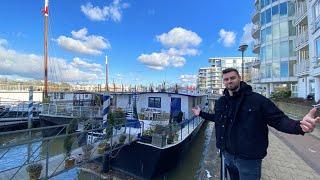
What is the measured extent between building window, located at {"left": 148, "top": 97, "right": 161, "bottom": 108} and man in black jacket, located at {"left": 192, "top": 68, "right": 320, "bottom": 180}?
15.6 meters

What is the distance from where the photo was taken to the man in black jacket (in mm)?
3335

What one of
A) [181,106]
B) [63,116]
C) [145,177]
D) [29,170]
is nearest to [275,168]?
[145,177]

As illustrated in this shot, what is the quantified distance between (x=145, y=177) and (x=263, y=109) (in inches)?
359

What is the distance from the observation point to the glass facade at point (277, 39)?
36938 millimetres

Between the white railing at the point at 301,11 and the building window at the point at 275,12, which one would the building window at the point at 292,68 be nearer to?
the white railing at the point at 301,11

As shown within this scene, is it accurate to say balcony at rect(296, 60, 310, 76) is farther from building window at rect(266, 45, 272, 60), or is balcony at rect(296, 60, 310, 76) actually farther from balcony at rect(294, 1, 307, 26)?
building window at rect(266, 45, 272, 60)

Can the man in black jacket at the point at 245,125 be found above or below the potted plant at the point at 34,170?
above

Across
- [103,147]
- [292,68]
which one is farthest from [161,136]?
[292,68]

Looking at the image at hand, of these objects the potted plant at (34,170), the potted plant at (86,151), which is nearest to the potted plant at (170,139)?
the potted plant at (86,151)

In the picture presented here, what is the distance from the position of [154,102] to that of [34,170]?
12.7 metres

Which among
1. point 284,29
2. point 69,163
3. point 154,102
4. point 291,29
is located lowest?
point 69,163

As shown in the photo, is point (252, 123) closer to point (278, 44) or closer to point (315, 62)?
point (315, 62)

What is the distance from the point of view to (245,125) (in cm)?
339

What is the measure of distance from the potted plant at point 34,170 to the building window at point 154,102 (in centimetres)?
1241
